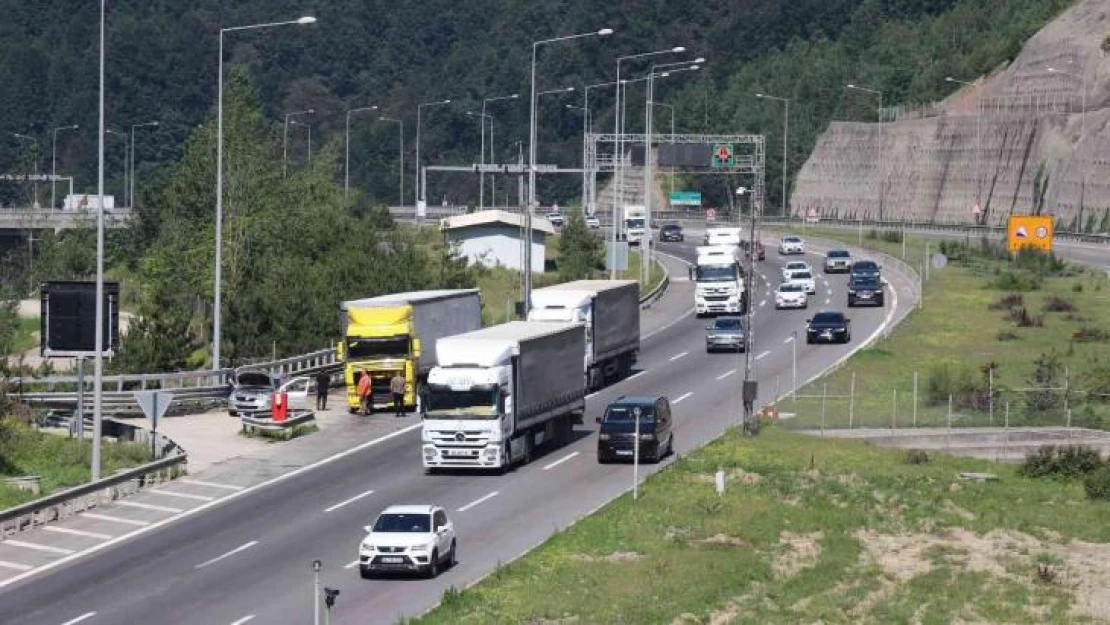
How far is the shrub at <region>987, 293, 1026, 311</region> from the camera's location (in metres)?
99.9

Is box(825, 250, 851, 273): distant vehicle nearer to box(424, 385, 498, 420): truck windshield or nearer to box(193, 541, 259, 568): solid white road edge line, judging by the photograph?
box(424, 385, 498, 420): truck windshield

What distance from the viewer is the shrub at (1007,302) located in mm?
99938

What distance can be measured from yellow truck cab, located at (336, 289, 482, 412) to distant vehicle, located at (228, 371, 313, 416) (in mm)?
1735

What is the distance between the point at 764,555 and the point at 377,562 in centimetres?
886

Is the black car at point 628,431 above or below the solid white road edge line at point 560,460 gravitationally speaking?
above

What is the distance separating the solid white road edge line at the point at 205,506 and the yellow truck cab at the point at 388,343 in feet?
7.15

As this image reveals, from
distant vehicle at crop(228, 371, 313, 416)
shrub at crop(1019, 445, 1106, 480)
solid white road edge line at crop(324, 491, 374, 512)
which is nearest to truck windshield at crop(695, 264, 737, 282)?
distant vehicle at crop(228, 371, 313, 416)

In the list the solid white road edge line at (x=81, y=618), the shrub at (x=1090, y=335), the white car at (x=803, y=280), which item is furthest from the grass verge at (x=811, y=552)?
the white car at (x=803, y=280)

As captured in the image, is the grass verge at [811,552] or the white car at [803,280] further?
the white car at [803,280]

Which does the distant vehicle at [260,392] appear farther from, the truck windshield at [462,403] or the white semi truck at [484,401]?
the truck windshield at [462,403]

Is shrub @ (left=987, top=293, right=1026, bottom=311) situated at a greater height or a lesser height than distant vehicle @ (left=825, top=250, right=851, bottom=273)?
lesser

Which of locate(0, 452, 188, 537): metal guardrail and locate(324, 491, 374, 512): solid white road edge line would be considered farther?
locate(324, 491, 374, 512): solid white road edge line

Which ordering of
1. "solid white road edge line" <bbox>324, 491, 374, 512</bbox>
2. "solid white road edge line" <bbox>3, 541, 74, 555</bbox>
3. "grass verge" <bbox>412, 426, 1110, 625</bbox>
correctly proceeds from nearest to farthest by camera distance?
"grass verge" <bbox>412, 426, 1110, 625</bbox>, "solid white road edge line" <bbox>3, 541, 74, 555</bbox>, "solid white road edge line" <bbox>324, 491, 374, 512</bbox>

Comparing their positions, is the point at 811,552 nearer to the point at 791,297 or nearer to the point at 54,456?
the point at 54,456
